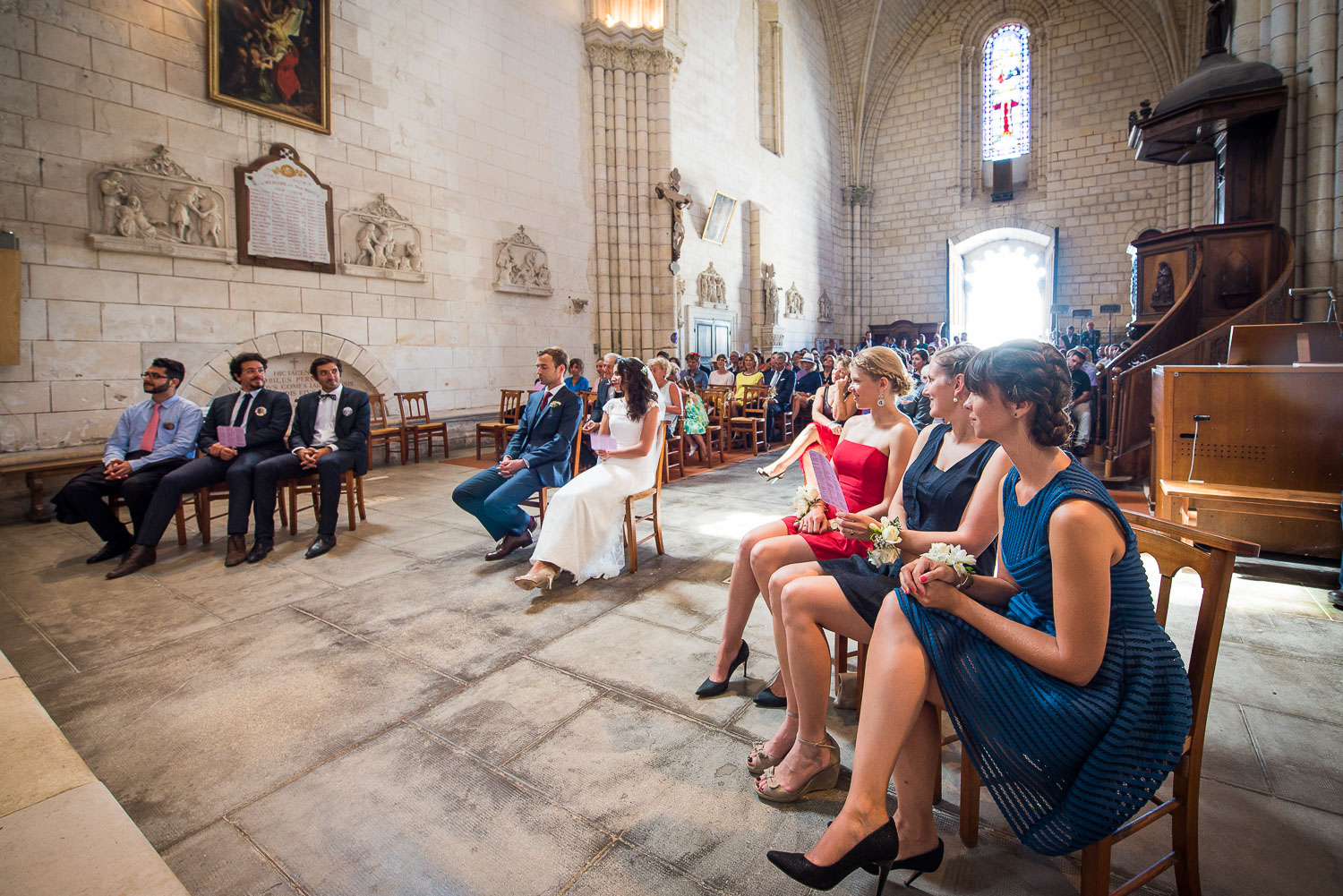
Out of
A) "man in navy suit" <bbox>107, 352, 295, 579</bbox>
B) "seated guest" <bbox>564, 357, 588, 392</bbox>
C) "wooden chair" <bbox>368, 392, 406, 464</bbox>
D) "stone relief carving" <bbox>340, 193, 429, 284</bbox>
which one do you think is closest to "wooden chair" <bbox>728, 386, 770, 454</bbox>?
"seated guest" <bbox>564, 357, 588, 392</bbox>

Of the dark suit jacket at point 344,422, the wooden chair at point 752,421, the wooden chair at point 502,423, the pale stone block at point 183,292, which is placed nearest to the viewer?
the dark suit jacket at point 344,422

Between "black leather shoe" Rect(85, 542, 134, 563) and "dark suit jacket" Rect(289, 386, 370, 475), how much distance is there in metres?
1.12

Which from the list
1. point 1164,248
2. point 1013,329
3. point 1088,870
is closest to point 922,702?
point 1088,870

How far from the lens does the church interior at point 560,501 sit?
1398 mm

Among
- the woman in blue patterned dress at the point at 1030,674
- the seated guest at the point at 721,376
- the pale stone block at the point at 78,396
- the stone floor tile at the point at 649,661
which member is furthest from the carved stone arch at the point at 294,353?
the woman in blue patterned dress at the point at 1030,674

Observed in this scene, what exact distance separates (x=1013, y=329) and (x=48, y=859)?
21.0m

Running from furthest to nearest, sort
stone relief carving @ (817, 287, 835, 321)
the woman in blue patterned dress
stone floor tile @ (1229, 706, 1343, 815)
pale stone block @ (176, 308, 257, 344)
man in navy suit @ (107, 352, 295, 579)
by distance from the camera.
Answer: stone relief carving @ (817, 287, 835, 321), pale stone block @ (176, 308, 257, 344), man in navy suit @ (107, 352, 295, 579), stone floor tile @ (1229, 706, 1343, 815), the woman in blue patterned dress

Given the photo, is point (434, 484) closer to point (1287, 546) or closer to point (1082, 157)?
point (1287, 546)

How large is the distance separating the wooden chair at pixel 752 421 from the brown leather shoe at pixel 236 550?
559 cm

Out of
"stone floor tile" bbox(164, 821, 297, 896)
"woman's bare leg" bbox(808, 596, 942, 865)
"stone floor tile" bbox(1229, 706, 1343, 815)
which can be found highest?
"woman's bare leg" bbox(808, 596, 942, 865)

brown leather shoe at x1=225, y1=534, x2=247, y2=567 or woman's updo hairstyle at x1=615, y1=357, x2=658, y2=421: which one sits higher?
woman's updo hairstyle at x1=615, y1=357, x2=658, y2=421

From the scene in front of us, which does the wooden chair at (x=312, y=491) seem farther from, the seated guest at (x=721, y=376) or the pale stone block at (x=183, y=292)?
the seated guest at (x=721, y=376)

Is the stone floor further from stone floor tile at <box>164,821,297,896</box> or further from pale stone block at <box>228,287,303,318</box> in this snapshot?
pale stone block at <box>228,287,303,318</box>

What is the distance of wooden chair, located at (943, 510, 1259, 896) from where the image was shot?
1.21 meters
